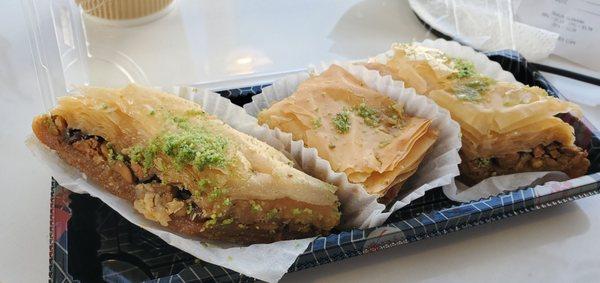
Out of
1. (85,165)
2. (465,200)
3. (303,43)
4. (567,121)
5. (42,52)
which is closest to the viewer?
(85,165)

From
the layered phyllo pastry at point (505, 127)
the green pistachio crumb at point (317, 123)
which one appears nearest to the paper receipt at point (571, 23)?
the layered phyllo pastry at point (505, 127)

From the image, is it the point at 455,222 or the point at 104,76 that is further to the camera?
the point at 104,76

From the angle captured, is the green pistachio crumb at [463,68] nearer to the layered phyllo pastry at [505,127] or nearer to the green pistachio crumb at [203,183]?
the layered phyllo pastry at [505,127]

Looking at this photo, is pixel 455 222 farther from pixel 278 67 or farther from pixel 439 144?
pixel 278 67

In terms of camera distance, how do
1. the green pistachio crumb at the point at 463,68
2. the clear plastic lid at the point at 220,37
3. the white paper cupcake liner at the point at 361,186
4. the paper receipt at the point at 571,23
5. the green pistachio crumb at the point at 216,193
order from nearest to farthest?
the green pistachio crumb at the point at 216,193 → the white paper cupcake liner at the point at 361,186 → the green pistachio crumb at the point at 463,68 → the clear plastic lid at the point at 220,37 → the paper receipt at the point at 571,23

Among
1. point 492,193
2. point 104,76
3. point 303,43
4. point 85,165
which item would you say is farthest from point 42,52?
point 492,193

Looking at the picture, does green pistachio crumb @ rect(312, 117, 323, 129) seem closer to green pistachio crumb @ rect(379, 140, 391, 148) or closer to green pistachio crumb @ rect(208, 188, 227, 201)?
green pistachio crumb @ rect(379, 140, 391, 148)

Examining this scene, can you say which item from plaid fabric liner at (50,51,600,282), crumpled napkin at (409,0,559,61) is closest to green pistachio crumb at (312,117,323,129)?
plaid fabric liner at (50,51,600,282)
